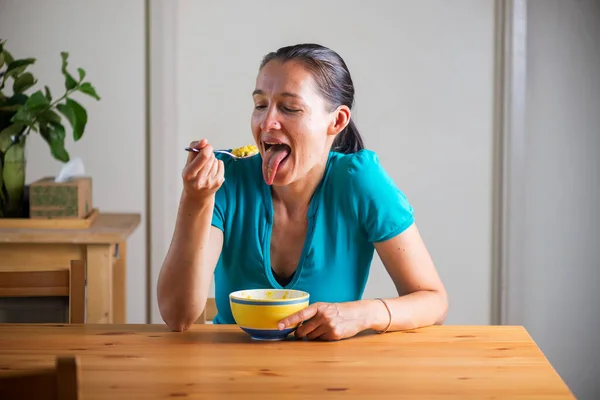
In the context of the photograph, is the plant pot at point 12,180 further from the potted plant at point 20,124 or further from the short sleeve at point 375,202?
the short sleeve at point 375,202

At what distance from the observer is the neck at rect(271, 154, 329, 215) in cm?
171

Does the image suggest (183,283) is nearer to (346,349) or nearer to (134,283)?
(346,349)

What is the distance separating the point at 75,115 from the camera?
2.58m

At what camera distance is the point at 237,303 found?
1335mm

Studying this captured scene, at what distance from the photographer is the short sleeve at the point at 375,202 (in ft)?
5.29

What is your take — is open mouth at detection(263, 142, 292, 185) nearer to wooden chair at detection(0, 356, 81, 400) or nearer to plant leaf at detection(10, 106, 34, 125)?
wooden chair at detection(0, 356, 81, 400)


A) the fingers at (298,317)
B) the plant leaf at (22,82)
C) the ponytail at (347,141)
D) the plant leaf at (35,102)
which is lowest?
the fingers at (298,317)

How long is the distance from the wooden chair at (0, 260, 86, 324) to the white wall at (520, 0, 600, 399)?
2006 millimetres

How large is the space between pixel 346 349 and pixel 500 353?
0.82 feet

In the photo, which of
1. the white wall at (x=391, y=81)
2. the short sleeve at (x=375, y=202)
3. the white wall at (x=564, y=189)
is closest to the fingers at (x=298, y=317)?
the short sleeve at (x=375, y=202)

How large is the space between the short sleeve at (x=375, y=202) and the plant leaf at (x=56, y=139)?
47.5 inches

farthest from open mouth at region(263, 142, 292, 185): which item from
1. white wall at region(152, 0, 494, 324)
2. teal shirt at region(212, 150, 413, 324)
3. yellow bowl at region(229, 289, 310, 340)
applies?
white wall at region(152, 0, 494, 324)

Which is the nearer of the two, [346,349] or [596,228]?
[346,349]

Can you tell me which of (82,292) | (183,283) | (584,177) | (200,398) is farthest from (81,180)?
(584,177)
